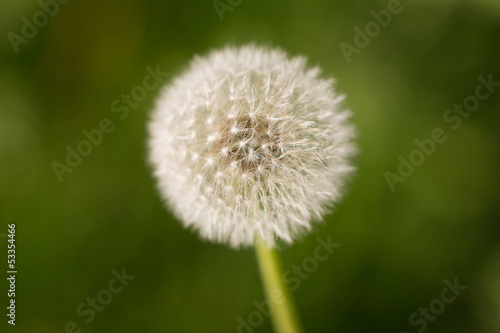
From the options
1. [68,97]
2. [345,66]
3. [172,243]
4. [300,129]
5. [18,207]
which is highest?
[68,97]

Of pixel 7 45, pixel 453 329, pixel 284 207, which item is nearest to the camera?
pixel 284 207

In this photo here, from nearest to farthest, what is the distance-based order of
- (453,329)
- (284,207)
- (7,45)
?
(284,207)
(453,329)
(7,45)

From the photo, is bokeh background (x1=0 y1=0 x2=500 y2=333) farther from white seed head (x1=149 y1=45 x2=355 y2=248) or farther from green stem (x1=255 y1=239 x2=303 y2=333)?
white seed head (x1=149 y1=45 x2=355 y2=248)

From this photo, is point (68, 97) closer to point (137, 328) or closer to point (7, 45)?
point (7, 45)

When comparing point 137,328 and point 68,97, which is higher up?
point 68,97

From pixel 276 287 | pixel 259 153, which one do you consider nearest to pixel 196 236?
pixel 276 287

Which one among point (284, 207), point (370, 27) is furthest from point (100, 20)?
point (284, 207)

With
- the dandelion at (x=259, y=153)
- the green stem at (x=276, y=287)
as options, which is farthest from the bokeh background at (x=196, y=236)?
the dandelion at (x=259, y=153)

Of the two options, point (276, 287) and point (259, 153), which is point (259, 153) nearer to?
point (259, 153)
